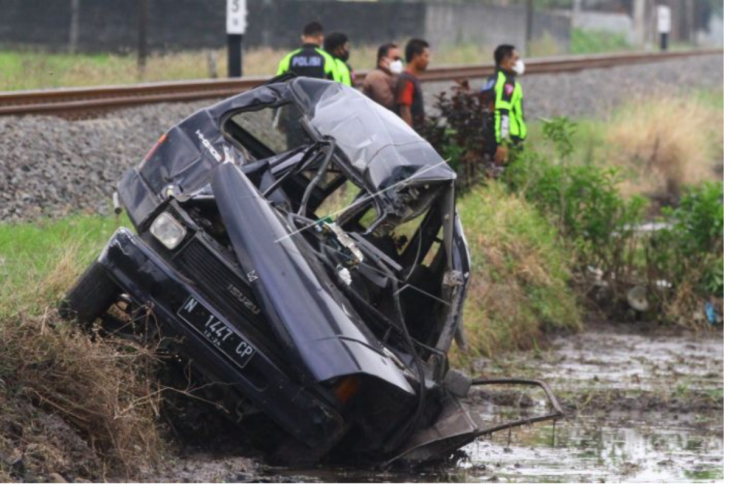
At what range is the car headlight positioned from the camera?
27.1 ft

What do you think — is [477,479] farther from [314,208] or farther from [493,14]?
[493,14]

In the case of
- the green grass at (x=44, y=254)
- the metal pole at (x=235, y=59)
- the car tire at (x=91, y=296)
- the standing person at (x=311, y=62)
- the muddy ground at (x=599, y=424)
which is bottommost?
the muddy ground at (x=599, y=424)

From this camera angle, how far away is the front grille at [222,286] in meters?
8.00

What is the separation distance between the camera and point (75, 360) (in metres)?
7.77

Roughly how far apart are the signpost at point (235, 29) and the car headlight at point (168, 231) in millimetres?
13894

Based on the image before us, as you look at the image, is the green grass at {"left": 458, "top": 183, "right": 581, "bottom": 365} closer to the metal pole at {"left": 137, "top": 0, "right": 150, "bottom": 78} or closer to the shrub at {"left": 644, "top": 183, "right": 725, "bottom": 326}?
the shrub at {"left": 644, "top": 183, "right": 725, "bottom": 326}

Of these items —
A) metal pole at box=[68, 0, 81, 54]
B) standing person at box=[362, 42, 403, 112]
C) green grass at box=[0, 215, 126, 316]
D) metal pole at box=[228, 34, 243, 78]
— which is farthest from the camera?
metal pole at box=[68, 0, 81, 54]

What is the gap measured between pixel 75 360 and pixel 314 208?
264 centimetres

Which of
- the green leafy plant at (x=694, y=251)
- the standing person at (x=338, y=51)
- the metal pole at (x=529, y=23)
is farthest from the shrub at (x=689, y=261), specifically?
the metal pole at (x=529, y=23)

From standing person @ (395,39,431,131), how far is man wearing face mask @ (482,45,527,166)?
743 millimetres

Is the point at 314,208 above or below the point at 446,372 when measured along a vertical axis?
above

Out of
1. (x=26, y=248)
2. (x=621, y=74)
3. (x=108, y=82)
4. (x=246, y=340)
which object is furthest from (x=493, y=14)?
(x=246, y=340)

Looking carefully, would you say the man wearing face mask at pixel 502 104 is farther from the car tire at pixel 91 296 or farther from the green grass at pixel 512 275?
the car tire at pixel 91 296

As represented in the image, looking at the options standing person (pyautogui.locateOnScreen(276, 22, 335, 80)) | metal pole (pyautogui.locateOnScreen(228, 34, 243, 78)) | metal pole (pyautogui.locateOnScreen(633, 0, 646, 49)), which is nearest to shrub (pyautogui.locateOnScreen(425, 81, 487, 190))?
standing person (pyautogui.locateOnScreen(276, 22, 335, 80))
